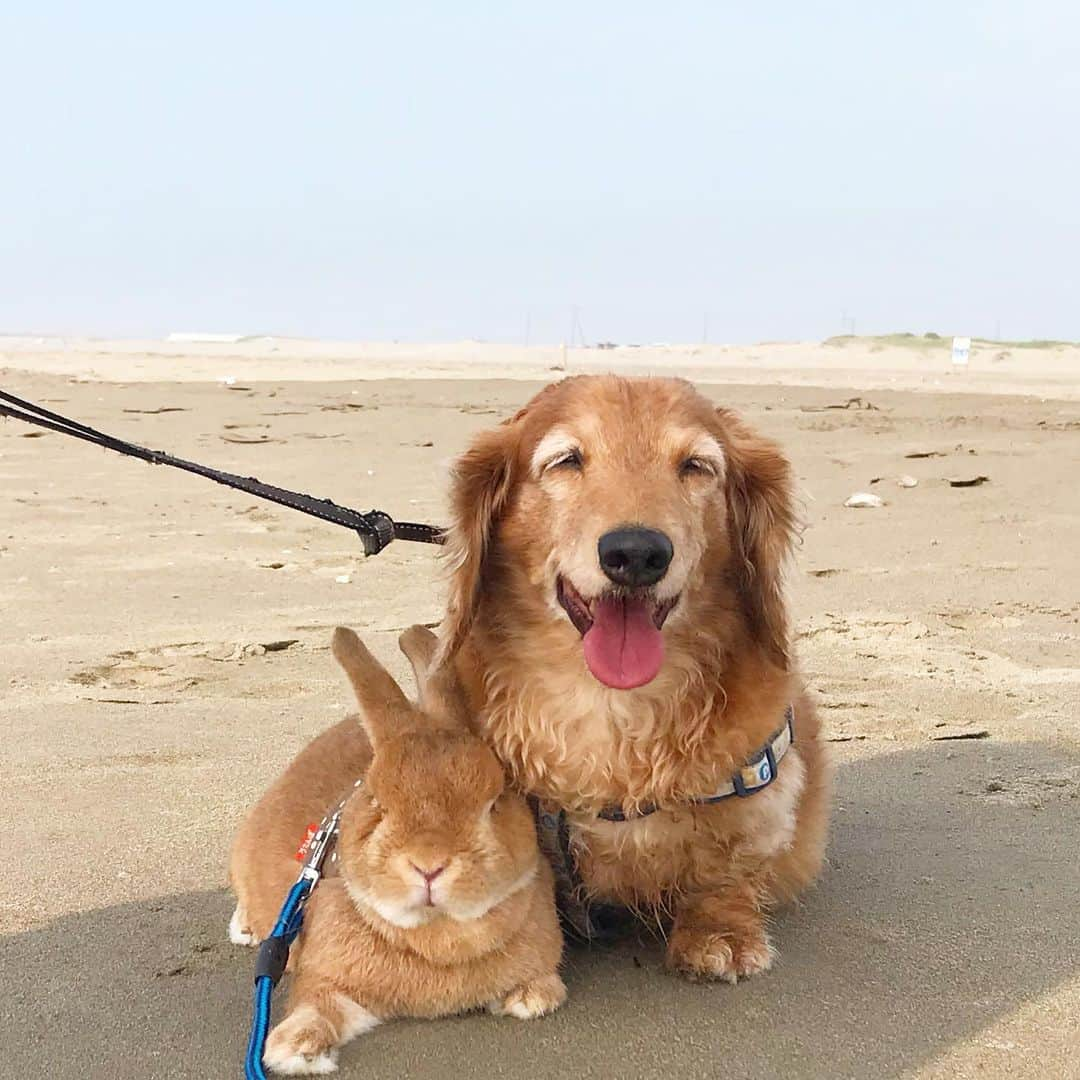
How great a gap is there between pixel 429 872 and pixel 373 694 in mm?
402

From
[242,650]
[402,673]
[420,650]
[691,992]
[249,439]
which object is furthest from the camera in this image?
[249,439]

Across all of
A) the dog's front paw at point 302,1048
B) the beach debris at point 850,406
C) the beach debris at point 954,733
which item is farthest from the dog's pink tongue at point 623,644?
the beach debris at point 850,406

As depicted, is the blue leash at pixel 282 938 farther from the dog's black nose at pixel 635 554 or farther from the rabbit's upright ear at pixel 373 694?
the dog's black nose at pixel 635 554

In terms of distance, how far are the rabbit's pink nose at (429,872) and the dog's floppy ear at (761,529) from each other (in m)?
1.09

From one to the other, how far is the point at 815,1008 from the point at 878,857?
985 mm

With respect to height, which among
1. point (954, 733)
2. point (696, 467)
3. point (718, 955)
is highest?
point (696, 467)

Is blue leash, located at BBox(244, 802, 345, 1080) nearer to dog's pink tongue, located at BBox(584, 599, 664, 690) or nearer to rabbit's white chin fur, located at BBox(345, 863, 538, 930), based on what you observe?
rabbit's white chin fur, located at BBox(345, 863, 538, 930)

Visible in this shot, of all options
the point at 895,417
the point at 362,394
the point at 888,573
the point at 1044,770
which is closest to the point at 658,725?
the point at 1044,770

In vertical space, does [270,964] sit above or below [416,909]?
below

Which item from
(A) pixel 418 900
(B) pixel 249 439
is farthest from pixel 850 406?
(A) pixel 418 900

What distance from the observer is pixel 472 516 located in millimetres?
3240

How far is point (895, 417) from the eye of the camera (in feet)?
47.5

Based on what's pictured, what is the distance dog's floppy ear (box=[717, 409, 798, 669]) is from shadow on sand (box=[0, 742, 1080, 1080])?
2.44 feet

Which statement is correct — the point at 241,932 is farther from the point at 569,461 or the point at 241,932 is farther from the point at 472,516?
the point at 569,461
